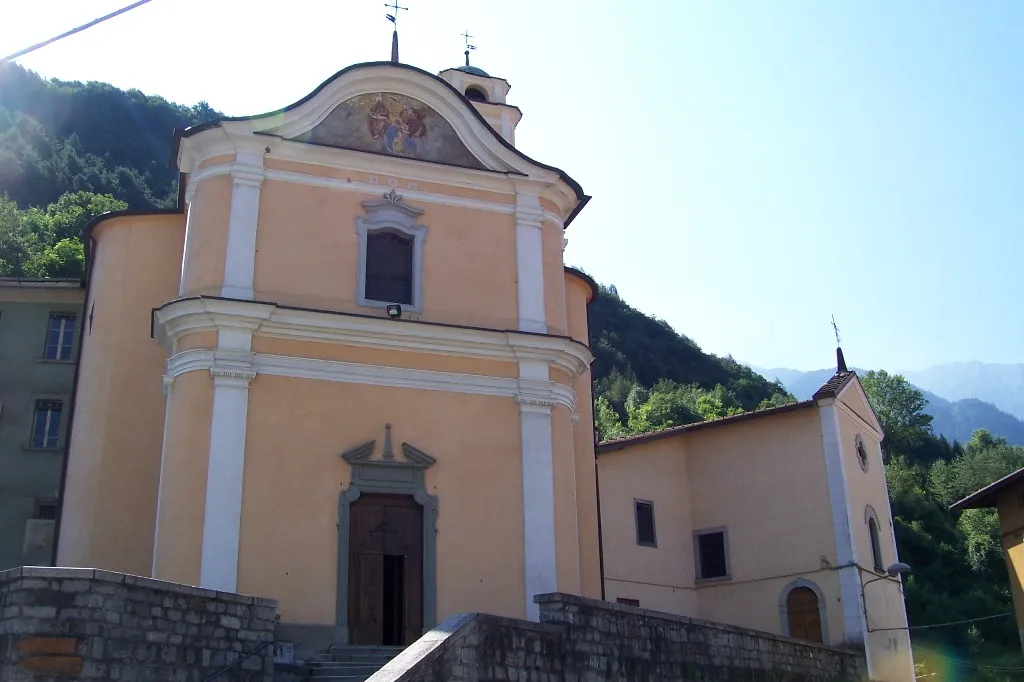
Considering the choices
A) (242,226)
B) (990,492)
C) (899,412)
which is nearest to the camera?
(242,226)

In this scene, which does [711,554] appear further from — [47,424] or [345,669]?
[47,424]

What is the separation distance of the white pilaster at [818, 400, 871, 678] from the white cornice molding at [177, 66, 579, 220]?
8.05 meters

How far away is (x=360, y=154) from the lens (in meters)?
18.5

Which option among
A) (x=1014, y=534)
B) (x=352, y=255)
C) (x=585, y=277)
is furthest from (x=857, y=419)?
(x=352, y=255)

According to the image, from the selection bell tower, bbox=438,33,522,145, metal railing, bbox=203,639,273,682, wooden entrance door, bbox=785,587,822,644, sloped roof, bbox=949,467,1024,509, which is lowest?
metal railing, bbox=203,639,273,682

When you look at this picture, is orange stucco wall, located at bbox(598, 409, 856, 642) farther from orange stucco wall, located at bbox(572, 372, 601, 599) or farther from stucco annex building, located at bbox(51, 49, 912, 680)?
stucco annex building, located at bbox(51, 49, 912, 680)

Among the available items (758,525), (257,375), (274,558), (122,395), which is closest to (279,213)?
(257,375)

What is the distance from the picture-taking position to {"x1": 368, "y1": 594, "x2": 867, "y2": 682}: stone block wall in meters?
11.3

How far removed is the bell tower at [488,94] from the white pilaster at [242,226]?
8.55m

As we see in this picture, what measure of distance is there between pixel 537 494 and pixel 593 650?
14.2ft

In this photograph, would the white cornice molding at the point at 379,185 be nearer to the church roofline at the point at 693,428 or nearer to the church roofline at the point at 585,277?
the church roofline at the point at 585,277

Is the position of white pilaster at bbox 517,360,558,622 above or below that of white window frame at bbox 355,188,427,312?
below

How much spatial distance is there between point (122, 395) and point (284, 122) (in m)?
5.30

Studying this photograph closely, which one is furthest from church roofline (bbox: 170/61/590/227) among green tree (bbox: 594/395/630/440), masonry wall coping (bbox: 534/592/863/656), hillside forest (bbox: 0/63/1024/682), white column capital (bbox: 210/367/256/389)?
green tree (bbox: 594/395/630/440)
